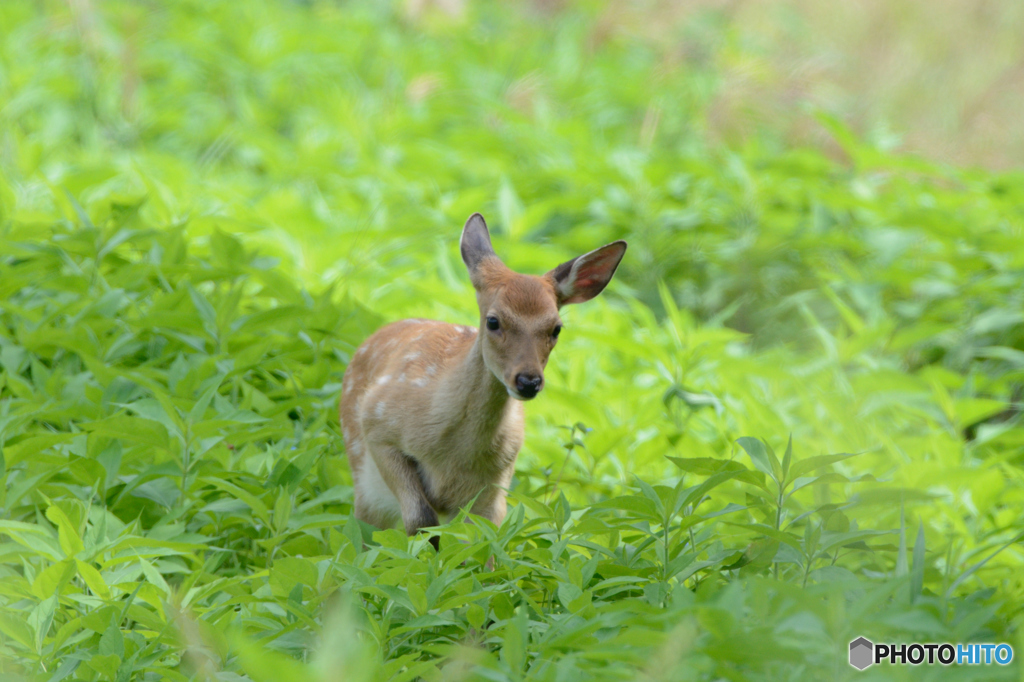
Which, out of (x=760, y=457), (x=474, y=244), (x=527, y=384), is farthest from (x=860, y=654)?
(x=474, y=244)

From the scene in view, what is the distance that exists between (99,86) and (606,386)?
5.93 metres

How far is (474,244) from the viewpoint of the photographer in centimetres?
404

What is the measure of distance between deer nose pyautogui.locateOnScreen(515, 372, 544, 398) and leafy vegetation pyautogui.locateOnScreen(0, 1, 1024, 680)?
→ 0.37 m

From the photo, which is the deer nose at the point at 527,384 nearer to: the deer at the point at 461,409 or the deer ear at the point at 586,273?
the deer at the point at 461,409

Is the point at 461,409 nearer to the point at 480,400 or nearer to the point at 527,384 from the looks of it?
the point at 480,400

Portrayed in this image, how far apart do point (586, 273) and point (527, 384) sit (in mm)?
718

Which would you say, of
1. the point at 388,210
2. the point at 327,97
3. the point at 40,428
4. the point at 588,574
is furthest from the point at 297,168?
the point at 588,574

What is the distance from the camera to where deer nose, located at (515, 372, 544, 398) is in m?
3.37

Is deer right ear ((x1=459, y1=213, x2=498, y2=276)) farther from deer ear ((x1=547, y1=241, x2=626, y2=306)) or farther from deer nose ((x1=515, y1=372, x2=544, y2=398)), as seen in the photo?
deer nose ((x1=515, y1=372, x2=544, y2=398))

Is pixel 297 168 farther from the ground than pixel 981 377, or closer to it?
farther from the ground

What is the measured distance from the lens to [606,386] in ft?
18.4

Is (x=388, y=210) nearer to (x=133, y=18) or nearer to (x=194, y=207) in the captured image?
(x=194, y=207)

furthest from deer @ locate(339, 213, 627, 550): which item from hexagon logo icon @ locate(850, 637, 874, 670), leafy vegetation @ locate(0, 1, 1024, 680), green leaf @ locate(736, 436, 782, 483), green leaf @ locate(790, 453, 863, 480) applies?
hexagon logo icon @ locate(850, 637, 874, 670)

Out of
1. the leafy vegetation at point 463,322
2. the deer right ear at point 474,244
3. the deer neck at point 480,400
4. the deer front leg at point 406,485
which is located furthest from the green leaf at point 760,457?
the deer right ear at point 474,244
